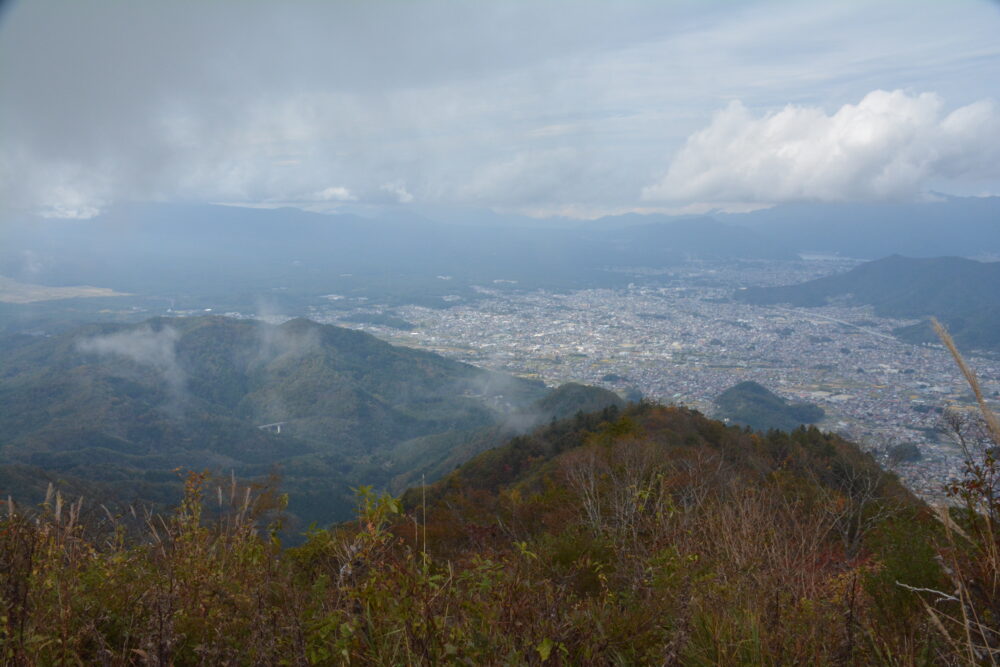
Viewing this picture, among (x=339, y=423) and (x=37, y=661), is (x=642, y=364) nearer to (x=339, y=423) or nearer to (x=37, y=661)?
(x=339, y=423)

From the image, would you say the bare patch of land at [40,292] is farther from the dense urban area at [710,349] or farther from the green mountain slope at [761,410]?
the green mountain slope at [761,410]

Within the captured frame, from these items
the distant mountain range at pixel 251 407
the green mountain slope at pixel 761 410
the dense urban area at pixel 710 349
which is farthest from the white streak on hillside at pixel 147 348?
the green mountain slope at pixel 761 410

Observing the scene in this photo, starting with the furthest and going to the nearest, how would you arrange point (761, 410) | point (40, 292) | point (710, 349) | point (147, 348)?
point (40, 292), point (147, 348), point (710, 349), point (761, 410)

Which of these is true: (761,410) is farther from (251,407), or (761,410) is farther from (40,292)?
(40,292)

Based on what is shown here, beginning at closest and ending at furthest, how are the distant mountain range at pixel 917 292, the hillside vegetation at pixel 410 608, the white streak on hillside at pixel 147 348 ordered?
1. the hillside vegetation at pixel 410 608
2. the distant mountain range at pixel 917 292
3. the white streak on hillside at pixel 147 348

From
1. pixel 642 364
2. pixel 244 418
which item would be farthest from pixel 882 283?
pixel 244 418

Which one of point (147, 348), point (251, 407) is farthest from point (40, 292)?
point (251, 407)
